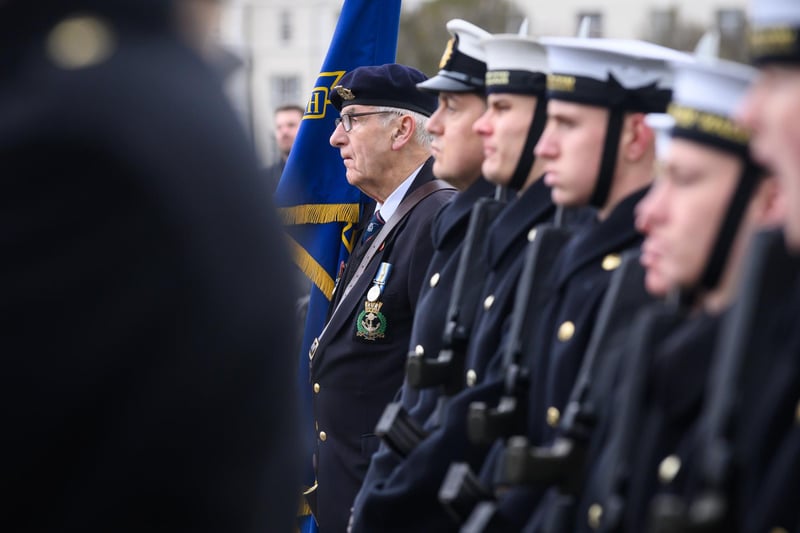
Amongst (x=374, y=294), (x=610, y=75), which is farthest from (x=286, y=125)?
(x=610, y=75)

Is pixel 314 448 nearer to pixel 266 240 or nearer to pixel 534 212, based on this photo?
pixel 534 212

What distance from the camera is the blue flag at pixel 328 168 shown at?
646 cm

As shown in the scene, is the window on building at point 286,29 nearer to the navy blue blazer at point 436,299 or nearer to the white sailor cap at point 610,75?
the navy blue blazer at point 436,299

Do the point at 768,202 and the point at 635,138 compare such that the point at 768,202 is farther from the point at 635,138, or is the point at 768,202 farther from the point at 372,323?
the point at 372,323

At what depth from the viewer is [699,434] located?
8.75 feet

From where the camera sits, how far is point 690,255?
2723mm

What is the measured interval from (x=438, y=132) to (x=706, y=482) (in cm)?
267

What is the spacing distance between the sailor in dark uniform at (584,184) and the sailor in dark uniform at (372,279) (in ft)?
4.90

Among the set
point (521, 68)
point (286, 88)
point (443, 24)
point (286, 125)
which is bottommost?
point (286, 88)

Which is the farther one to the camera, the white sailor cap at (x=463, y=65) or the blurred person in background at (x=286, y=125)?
the blurred person in background at (x=286, y=125)

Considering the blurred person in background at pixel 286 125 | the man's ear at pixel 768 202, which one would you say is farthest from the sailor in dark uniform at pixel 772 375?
the blurred person in background at pixel 286 125

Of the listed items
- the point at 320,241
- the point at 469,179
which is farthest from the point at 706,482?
the point at 320,241

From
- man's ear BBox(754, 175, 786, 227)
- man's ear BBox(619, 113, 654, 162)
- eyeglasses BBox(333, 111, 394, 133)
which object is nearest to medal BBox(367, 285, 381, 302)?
eyeglasses BBox(333, 111, 394, 133)

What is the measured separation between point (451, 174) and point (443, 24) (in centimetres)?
4058
